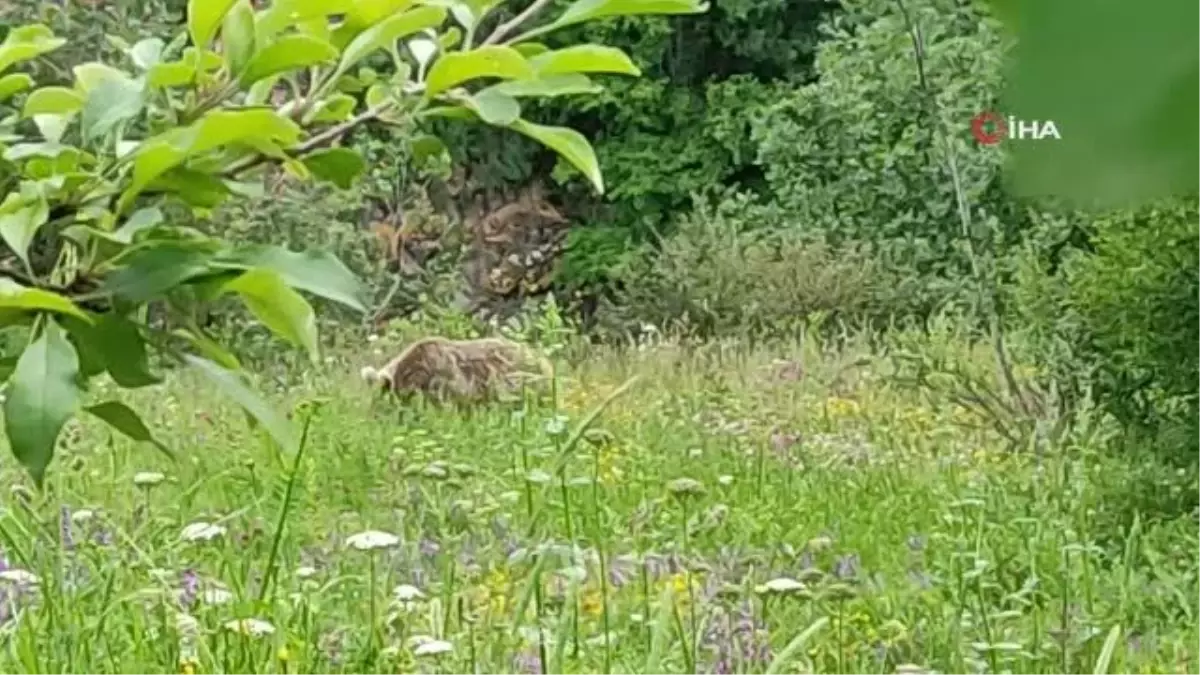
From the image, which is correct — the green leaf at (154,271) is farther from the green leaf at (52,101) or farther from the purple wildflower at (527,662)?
the purple wildflower at (527,662)

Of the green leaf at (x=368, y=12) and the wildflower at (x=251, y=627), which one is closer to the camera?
the green leaf at (x=368, y=12)

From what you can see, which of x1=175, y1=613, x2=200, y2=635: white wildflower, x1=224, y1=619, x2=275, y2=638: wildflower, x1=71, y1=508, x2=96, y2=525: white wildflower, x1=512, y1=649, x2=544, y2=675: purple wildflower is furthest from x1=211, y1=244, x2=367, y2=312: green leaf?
x1=71, y1=508, x2=96, y2=525: white wildflower

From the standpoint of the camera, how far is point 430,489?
3.54m

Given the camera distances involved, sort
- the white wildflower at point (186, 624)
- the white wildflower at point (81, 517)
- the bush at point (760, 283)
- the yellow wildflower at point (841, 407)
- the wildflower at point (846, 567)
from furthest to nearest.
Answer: the bush at point (760, 283) → the yellow wildflower at point (841, 407) → the wildflower at point (846, 567) → the white wildflower at point (81, 517) → the white wildflower at point (186, 624)

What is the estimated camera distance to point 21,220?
0.64 m

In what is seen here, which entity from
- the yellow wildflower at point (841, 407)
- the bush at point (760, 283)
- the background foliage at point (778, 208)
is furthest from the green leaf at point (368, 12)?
the bush at point (760, 283)

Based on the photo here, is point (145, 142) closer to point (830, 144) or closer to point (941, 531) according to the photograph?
point (941, 531)

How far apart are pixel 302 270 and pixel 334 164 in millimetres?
107

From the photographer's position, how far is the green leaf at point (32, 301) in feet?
1.96

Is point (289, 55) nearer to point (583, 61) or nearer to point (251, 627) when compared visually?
point (583, 61)

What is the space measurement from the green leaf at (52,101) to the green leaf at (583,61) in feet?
0.63

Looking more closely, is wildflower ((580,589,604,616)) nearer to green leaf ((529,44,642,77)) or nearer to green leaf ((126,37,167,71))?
green leaf ((126,37,167,71))

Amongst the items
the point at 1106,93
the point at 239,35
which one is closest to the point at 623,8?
the point at 239,35

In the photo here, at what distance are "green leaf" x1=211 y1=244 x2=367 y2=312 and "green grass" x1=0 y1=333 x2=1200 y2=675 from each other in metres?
0.54
